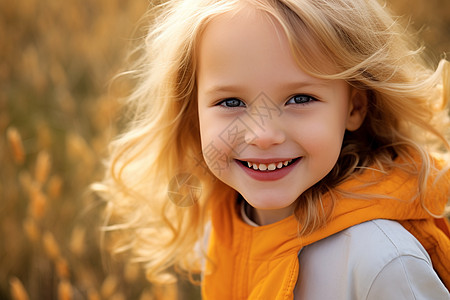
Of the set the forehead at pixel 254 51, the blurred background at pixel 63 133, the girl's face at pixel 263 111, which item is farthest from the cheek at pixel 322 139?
the blurred background at pixel 63 133

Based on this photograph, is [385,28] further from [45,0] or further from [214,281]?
[45,0]

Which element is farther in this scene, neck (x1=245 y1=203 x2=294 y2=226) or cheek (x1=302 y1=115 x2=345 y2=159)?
neck (x1=245 y1=203 x2=294 y2=226)

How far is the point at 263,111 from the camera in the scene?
3.64 feet

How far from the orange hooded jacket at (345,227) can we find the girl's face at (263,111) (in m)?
0.10

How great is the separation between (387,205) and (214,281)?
1.69 feet

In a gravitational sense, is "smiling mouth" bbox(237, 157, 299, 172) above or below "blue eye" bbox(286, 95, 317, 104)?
below

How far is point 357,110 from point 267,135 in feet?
1.03

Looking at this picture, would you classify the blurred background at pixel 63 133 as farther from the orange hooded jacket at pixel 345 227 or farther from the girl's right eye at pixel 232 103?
the girl's right eye at pixel 232 103

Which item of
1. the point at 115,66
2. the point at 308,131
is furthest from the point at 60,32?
the point at 308,131

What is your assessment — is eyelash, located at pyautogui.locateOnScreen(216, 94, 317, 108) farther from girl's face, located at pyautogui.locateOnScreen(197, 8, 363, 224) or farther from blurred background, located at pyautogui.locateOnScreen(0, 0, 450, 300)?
blurred background, located at pyautogui.locateOnScreen(0, 0, 450, 300)

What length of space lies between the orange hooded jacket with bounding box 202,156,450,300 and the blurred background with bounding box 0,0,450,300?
0.42m

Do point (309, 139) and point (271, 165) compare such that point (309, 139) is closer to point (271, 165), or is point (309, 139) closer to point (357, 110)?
point (271, 165)

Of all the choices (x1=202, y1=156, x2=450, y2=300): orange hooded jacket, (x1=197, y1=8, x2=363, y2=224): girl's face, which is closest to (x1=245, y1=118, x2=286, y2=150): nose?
(x1=197, y1=8, x2=363, y2=224): girl's face

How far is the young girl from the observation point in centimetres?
109
